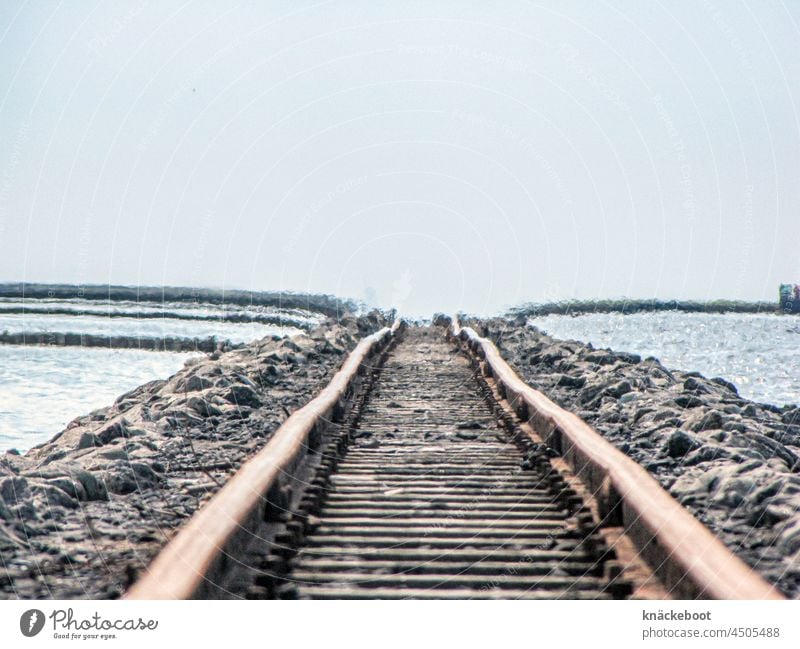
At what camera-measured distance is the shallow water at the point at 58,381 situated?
57.3ft

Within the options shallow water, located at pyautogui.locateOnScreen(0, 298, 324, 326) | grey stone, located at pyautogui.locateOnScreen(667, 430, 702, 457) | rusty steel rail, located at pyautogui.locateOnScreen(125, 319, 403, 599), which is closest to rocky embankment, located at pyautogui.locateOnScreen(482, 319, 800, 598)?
grey stone, located at pyautogui.locateOnScreen(667, 430, 702, 457)

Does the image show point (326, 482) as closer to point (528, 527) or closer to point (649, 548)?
point (528, 527)

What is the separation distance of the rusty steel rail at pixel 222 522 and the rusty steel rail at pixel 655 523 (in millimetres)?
1863

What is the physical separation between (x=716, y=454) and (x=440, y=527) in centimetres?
210

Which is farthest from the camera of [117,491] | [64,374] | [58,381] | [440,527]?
[64,374]

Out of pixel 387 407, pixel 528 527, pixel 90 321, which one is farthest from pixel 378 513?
pixel 90 321

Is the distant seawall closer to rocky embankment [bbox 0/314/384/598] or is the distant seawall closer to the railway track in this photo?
rocky embankment [bbox 0/314/384/598]

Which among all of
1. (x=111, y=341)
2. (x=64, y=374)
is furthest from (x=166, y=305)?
(x=64, y=374)

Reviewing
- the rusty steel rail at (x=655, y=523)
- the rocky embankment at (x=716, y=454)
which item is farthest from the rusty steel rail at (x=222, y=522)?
Answer: the rocky embankment at (x=716, y=454)

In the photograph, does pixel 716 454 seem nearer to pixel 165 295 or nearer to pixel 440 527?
pixel 440 527

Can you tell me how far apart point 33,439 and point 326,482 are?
10.6m

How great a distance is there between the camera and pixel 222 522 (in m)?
4.30

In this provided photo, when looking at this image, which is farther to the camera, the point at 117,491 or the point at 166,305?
the point at 166,305

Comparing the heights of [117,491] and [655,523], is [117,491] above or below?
below
